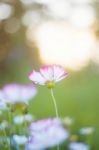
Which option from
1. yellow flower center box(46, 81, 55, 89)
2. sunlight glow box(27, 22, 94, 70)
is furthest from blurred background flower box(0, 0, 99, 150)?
yellow flower center box(46, 81, 55, 89)

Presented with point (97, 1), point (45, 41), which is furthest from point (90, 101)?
point (97, 1)

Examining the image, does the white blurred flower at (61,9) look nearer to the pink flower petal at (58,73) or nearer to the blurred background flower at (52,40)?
the blurred background flower at (52,40)

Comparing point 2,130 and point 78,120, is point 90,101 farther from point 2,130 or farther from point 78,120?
point 2,130

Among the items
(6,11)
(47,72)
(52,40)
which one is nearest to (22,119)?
(47,72)

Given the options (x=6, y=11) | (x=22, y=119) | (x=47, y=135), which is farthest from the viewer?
(x=6, y=11)

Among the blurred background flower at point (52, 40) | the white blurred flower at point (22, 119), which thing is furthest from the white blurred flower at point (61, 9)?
the white blurred flower at point (22, 119)

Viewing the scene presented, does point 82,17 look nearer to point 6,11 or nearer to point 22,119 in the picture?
A: point 6,11

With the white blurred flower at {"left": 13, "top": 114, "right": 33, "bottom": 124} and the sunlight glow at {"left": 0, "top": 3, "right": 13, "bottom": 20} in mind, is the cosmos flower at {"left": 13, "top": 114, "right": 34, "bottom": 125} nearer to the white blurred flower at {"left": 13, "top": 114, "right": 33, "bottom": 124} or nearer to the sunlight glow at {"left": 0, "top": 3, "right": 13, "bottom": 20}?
the white blurred flower at {"left": 13, "top": 114, "right": 33, "bottom": 124}
